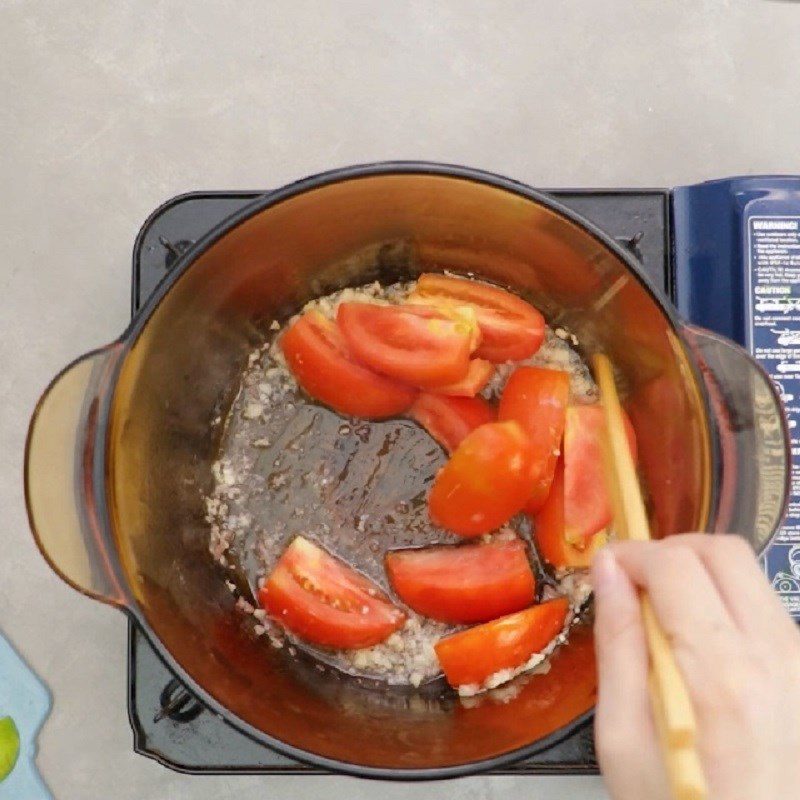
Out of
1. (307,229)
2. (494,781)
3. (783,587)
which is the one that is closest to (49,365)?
(307,229)

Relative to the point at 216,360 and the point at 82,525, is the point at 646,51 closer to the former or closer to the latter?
the point at 216,360

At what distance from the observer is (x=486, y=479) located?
0.65m

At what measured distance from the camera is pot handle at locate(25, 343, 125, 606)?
0.55m

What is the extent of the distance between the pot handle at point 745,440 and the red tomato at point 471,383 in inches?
6.9

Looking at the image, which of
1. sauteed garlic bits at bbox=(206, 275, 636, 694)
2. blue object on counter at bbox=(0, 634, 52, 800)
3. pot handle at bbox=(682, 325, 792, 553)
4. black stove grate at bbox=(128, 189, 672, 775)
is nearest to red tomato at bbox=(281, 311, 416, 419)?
sauteed garlic bits at bbox=(206, 275, 636, 694)

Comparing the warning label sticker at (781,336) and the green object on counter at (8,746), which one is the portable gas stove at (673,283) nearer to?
the warning label sticker at (781,336)

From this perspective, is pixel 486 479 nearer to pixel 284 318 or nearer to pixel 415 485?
pixel 415 485

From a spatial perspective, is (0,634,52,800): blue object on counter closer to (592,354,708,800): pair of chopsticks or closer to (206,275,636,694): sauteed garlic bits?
(206,275,636,694): sauteed garlic bits

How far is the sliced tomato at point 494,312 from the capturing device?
693 mm

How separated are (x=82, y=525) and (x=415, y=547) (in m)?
0.26

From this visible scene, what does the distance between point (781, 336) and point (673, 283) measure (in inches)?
3.6

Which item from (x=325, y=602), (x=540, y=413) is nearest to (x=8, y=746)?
(x=325, y=602)

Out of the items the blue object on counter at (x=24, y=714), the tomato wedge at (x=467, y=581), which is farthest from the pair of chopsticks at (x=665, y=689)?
the blue object on counter at (x=24, y=714)

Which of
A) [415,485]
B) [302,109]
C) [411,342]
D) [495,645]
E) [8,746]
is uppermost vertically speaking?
[302,109]
